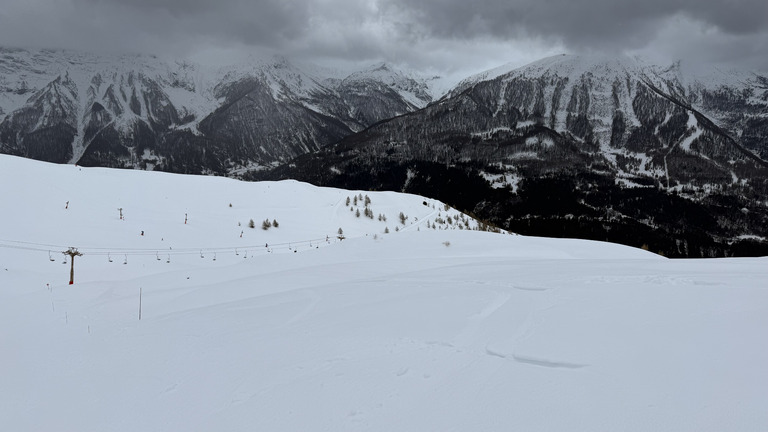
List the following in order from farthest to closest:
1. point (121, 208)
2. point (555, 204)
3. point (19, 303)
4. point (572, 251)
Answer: point (555, 204) < point (121, 208) < point (572, 251) < point (19, 303)

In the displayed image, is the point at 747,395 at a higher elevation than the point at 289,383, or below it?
higher

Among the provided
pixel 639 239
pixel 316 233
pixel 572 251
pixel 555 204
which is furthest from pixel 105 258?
pixel 555 204

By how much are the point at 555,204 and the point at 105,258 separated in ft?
615

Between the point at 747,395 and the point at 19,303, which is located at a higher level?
the point at 747,395

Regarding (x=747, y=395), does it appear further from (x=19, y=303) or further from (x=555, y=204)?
(x=555, y=204)

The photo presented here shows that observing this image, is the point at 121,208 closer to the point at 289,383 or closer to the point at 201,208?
the point at 201,208

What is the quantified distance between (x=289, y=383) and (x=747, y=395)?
3953 mm

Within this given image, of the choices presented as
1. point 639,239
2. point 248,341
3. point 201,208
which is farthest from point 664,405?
point 639,239

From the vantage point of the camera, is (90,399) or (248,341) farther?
(248,341)

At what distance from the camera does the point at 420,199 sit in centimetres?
5134

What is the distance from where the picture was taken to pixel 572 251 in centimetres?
1658

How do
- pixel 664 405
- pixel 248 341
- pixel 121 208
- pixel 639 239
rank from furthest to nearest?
1. pixel 639 239
2. pixel 121 208
3. pixel 248 341
4. pixel 664 405

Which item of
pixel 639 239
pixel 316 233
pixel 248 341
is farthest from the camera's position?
pixel 639 239

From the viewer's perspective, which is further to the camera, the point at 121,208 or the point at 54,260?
the point at 121,208
